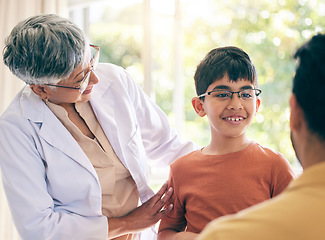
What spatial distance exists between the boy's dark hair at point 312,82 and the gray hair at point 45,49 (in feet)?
3.18

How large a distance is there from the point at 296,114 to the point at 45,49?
39.6 inches

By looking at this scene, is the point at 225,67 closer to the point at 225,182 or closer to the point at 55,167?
the point at 225,182

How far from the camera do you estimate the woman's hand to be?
5.59ft

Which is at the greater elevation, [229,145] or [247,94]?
[247,94]

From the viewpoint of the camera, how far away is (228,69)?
1555 millimetres

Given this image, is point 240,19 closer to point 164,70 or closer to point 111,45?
point 164,70

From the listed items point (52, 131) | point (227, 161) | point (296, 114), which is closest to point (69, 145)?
point (52, 131)

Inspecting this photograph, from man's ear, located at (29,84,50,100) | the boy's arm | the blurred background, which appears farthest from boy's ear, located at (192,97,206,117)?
the blurred background

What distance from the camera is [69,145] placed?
171cm

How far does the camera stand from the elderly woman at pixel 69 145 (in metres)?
1.60

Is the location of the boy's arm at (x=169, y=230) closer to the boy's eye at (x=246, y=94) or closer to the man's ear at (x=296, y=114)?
the boy's eye at (x=246, y=94)

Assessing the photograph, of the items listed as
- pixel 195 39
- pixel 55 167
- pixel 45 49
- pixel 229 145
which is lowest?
pixel 55 167

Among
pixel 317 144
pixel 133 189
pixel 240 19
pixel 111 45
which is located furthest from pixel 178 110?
pixel 317 144

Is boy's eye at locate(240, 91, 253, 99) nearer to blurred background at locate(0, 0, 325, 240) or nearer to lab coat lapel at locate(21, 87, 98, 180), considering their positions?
lab coat lapel at locate(21, 87, 98, 180)
